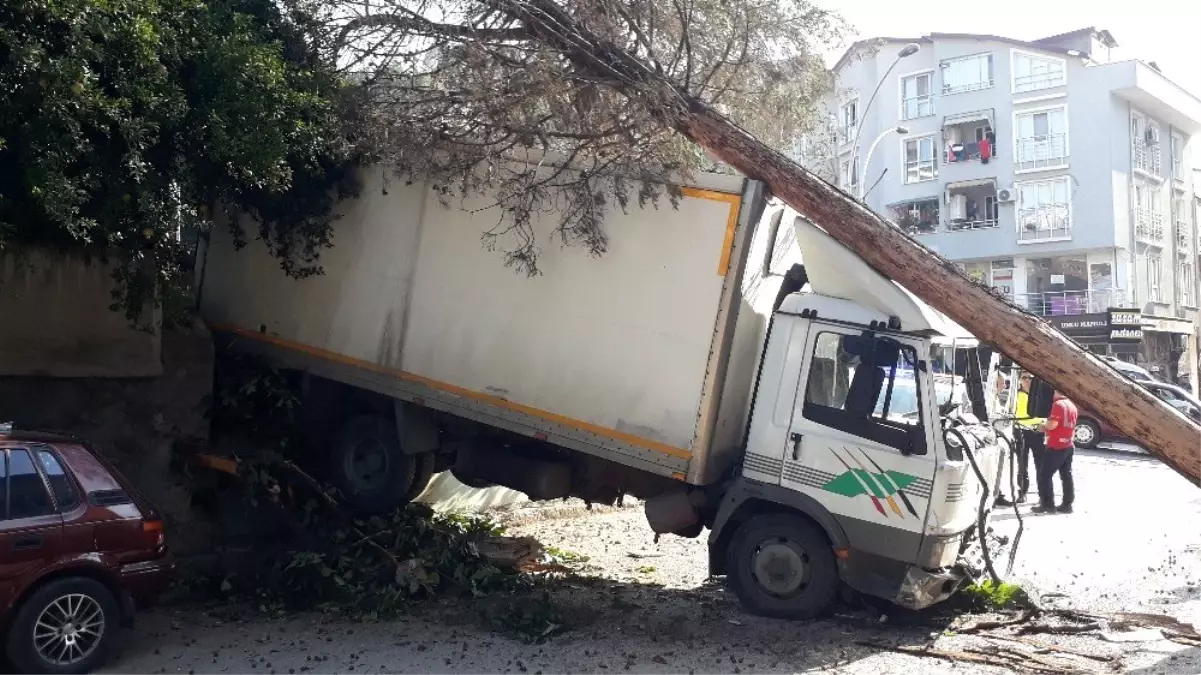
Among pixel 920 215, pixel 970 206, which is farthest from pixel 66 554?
pixel 970 206

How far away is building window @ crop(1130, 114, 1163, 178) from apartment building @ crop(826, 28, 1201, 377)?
9 centimetres

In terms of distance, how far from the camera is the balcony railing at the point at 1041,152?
38062 mm

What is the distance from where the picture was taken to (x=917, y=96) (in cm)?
4138

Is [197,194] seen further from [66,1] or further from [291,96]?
[66,1]

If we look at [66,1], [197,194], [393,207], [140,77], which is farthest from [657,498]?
[66,1]

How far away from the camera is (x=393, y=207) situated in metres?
8.99

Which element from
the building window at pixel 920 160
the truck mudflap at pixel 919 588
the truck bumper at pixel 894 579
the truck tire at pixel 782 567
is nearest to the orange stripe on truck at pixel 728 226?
the truck tire at pixel 782 567

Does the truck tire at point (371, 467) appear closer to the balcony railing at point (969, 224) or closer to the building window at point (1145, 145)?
the balcony railing at point (969, 224)

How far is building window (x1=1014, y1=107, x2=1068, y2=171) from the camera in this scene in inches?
1497

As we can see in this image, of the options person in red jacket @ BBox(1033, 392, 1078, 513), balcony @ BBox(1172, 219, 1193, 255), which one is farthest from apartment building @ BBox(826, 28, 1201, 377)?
person in red jacket @ BBox(1033, 392, 1078, 513)

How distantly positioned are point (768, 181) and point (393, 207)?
331 cm

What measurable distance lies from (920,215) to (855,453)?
36.7 m

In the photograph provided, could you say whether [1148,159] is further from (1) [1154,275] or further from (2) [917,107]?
(2) [917,107]

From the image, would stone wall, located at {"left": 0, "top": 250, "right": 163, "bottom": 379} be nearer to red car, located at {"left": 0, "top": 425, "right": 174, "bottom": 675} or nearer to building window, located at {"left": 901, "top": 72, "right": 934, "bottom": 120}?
red car, located at {"left": 0, "top": 425, "right": 174, "bottom": 675}
